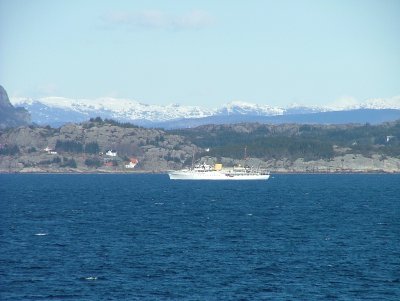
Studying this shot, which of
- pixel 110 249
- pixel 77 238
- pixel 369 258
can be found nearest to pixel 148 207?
pixel 77 238

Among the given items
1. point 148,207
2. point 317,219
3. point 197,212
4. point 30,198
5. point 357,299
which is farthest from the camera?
point 30,198

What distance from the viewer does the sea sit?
65.0m

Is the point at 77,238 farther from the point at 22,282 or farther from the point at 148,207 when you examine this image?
the point at 148,207

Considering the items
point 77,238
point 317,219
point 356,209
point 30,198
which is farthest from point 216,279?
point 30,198

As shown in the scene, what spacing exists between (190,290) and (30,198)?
365 ft

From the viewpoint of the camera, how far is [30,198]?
171m

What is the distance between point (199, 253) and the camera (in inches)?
3265

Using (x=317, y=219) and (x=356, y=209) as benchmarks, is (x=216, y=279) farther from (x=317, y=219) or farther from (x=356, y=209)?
(x=356, y=209)

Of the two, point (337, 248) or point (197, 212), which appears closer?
point (337, 248)

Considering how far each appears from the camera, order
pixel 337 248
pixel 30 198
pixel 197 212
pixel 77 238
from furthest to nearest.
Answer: pixel 30 198
pixel 197 212
pixel 77 238
pixel 337 248

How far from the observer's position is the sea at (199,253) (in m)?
65.0

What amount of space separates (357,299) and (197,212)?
72.4 meters

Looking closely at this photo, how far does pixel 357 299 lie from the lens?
62.2 metres

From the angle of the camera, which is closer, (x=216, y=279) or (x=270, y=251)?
(x=216, y=279)
